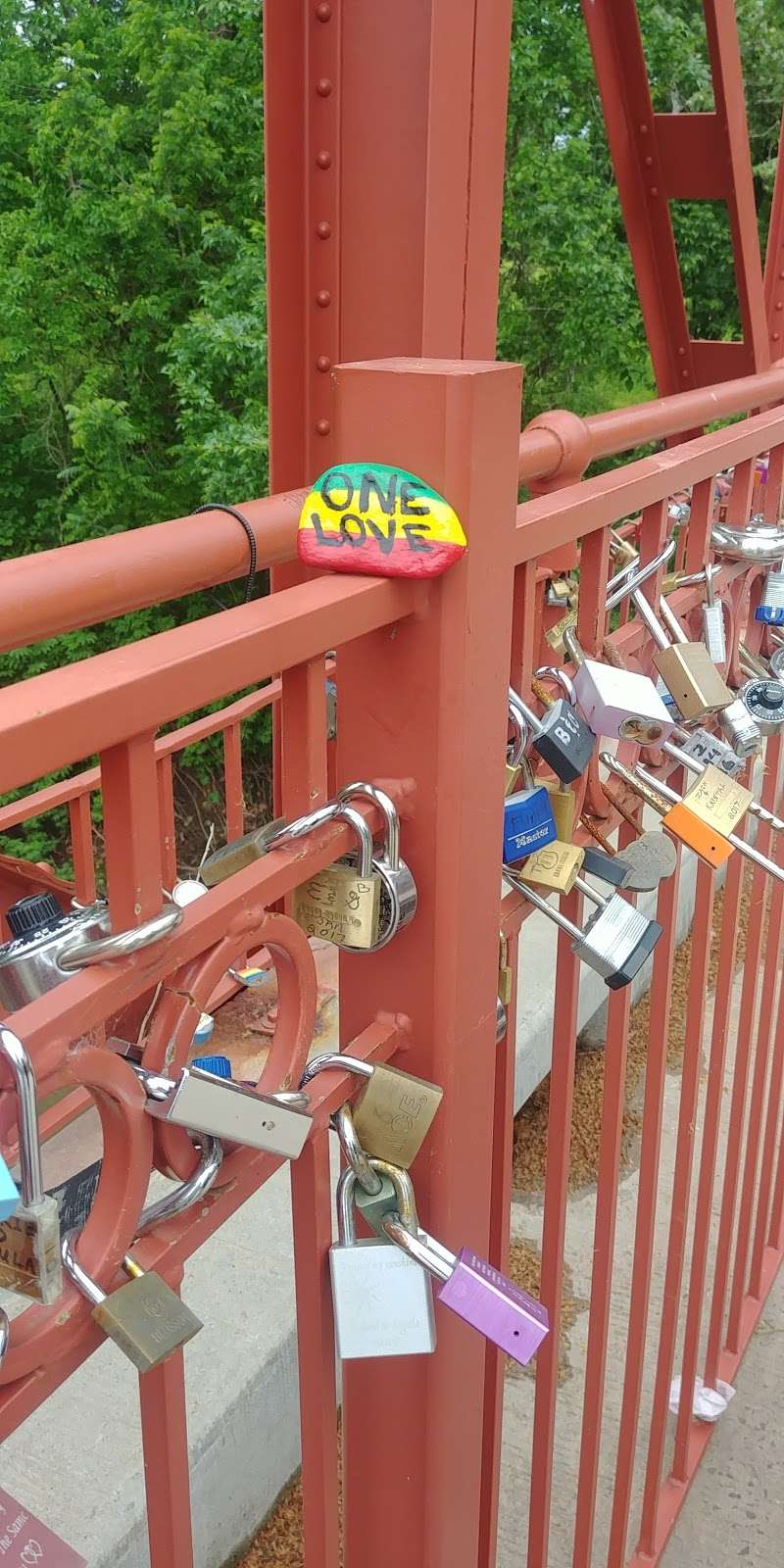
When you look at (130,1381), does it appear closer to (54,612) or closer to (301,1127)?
(301,1127)

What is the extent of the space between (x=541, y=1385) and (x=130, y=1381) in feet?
3.31

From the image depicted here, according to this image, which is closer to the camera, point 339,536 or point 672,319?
point 339,536

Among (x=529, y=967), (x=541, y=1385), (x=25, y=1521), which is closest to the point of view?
(x=25, y=1521)

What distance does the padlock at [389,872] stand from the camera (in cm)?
85

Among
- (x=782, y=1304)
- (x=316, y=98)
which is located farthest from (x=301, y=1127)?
(x=782, y=1304)

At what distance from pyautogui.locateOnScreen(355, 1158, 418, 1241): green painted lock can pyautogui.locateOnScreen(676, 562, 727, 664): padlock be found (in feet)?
2.82

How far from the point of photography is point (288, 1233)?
8.12 feet

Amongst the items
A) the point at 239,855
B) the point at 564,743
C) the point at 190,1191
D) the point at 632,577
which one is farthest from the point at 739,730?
the point at 190,1191

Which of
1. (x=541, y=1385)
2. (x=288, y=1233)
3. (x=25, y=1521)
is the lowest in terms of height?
(x=288, y=1233)

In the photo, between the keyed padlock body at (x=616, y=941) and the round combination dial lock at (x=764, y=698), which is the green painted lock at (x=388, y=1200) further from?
the round combination dial lock at (x=764, y=698)

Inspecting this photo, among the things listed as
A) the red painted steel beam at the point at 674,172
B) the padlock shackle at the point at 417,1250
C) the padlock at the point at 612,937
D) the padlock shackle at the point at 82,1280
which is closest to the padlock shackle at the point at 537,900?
the padlock at the point at 612,937

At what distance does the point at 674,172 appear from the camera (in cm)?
356

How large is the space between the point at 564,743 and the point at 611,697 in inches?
3.5

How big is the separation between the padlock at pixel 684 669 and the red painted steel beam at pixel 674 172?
215 cm
